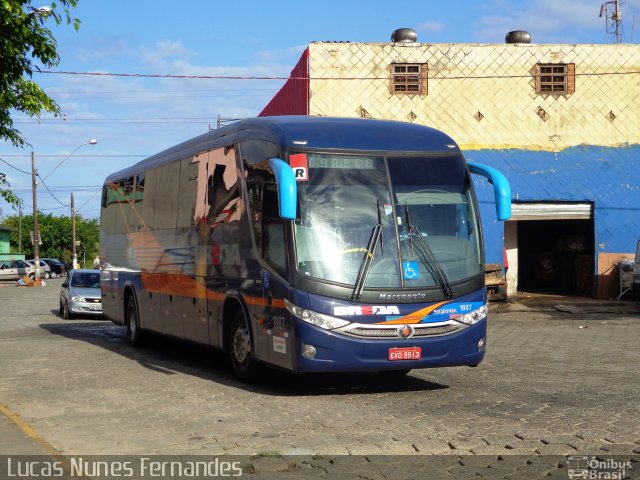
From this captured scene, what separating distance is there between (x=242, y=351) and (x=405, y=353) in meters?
2.52

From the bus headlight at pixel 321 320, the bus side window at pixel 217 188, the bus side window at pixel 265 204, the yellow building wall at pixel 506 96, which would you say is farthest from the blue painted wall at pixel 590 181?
the bus headlight at pixel 321 320

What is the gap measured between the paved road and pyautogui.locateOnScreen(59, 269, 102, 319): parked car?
9.96 meters

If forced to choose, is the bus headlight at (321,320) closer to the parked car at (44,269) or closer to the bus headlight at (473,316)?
the bus headlight at (473,316)

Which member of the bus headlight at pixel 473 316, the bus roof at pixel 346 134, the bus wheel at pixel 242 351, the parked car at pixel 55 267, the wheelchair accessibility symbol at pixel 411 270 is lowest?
the parked car at pixel 55 267

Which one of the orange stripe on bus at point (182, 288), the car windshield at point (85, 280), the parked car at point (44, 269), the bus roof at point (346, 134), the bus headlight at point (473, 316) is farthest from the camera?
the parked car at point (44, 269)

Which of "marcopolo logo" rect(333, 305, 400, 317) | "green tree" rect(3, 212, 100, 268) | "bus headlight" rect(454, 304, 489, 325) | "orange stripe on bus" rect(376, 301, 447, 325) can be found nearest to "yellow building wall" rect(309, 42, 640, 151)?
"bus headlight" rect(454, 304, 489, 325)

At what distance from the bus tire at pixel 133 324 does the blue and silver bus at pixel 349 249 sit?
5.52m

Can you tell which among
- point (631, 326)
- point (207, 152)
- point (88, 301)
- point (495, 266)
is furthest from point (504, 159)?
point (207, 152)

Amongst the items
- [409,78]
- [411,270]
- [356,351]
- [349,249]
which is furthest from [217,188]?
[409,78]

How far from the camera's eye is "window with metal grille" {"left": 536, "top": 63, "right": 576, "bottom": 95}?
29422 mm

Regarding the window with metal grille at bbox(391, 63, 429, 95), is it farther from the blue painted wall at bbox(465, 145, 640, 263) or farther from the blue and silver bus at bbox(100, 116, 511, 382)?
the blue and silver bus at bbox(100, 116, 511, 382)

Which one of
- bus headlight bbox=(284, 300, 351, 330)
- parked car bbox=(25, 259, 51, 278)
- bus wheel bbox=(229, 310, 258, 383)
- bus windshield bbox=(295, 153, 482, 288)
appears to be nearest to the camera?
bus headlight bbox=(284, 300, 351, 330)

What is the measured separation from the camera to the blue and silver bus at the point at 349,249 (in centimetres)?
1055

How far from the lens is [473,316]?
36.7 ft
